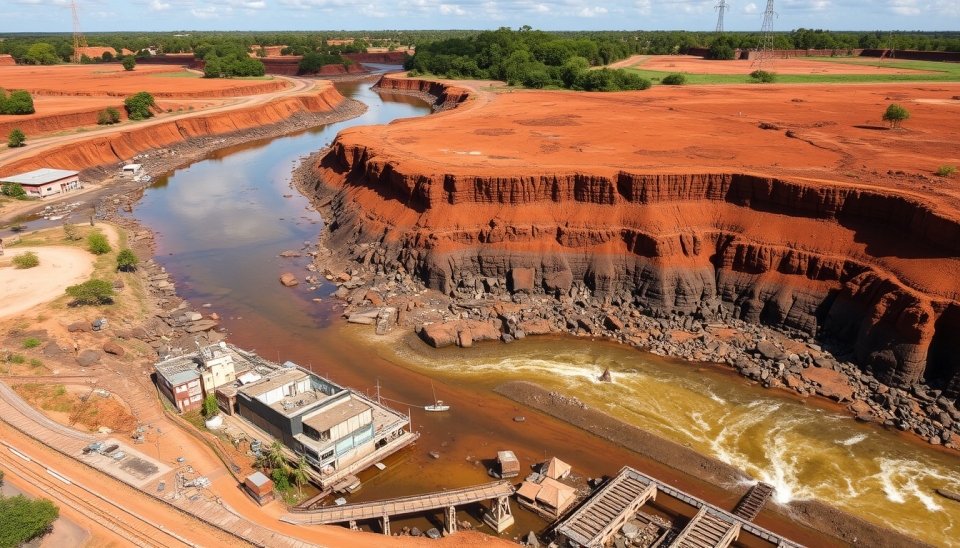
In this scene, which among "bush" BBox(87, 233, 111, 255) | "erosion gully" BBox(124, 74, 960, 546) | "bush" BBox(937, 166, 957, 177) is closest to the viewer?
"erosion gully" BBox(124, 74, 960, 546)

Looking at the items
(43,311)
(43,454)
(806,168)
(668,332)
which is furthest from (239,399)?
(806,168)

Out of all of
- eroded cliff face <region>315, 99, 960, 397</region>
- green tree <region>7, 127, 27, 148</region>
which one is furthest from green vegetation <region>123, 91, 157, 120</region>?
eroded cliff face <region>315, 99, 960, 397</region>

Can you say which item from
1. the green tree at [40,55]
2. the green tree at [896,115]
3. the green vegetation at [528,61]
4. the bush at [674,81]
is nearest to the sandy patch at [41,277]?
the green tree at [896,115]

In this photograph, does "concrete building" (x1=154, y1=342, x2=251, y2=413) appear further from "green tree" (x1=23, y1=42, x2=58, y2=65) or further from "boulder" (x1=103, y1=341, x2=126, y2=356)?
"green tree" (x1=23, y1=42, x2=58, y2=65)

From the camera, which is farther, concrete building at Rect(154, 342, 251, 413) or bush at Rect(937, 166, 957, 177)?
bush at Rect(937, 166, 957, 177)

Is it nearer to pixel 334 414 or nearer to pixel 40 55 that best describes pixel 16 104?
pixel 334 414

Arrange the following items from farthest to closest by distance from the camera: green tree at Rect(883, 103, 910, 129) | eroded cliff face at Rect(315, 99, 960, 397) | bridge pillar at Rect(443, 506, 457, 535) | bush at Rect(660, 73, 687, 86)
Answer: bush at Rect(660, 73, 687, 86) → green tree at Rect(883, 103, 910, 129) → eroded cliff face at Rect(315, 99, 960, 397) → bridge pillar at Rect(443, 506, 457, 535)

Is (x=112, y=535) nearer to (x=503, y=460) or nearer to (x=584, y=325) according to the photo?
(x=503, y=460)

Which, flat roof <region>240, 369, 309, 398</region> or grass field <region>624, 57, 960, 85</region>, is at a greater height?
grass field <region>624, 57, 960, 85</region>
